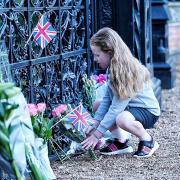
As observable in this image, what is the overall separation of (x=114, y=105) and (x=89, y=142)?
1.30 ft

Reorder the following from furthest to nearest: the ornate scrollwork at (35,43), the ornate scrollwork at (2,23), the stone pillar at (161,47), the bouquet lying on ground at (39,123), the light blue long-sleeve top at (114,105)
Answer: the stone pillar at (161,47)
the ornate scrollwork at (35,43)
the light blue long-sleeve top at (114,105)
the ornate scrollwork at (2,23)
the bouquet lying on ground at (39,123)

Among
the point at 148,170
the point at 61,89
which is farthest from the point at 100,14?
the point at 148,170

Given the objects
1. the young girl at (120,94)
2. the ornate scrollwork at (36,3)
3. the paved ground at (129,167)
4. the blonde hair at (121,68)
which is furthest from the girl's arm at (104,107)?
the ornate scrollwork at (36,3)

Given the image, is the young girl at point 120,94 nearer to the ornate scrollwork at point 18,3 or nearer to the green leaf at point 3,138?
the ornate scrollwork at point 18,3

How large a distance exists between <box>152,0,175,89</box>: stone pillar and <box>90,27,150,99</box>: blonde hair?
5.75 metres

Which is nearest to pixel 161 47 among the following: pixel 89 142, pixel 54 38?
pixel 54 38

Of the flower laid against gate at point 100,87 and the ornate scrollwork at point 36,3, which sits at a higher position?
the ornate scrollwork at point 36,3

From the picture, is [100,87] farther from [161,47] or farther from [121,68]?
[161,47]

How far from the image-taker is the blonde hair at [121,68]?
18.3 ft

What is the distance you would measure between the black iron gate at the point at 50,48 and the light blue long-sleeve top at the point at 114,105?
519mm

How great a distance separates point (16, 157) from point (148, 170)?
77.6 inches

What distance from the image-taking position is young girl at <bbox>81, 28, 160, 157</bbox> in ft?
18.4

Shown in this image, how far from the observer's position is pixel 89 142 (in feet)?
18.3

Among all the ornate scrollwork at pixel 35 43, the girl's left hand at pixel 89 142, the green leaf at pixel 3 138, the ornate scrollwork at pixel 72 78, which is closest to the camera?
the green leaf at pixel 3 138
